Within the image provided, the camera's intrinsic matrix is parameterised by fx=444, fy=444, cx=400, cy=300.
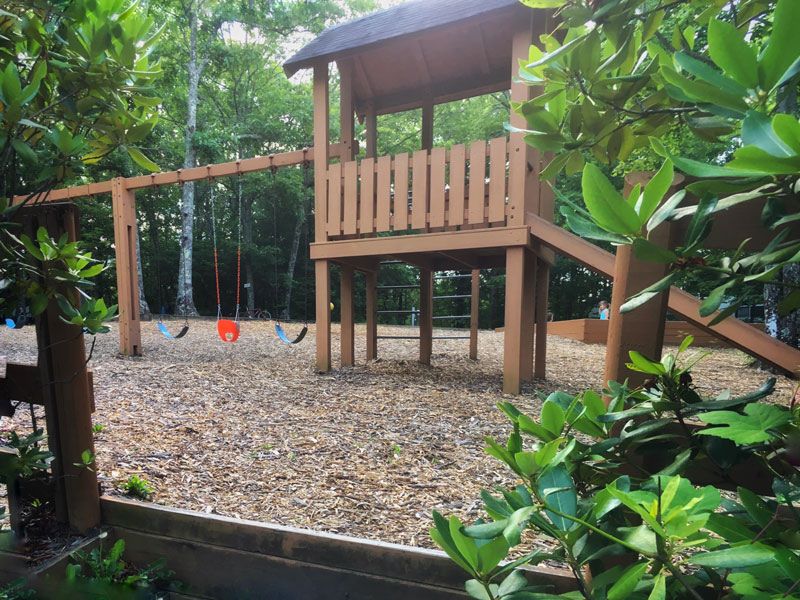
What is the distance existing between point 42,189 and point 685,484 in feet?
4.92

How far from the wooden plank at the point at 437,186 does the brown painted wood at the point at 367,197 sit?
0.67 meters

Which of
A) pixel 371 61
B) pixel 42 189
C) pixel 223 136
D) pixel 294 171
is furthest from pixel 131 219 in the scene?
pixel 294 171

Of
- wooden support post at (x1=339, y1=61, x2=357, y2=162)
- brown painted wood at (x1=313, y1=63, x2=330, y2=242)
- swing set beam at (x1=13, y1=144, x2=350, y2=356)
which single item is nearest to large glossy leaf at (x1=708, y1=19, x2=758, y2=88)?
brown painted wood at (x1=313, y1=63, x2=330, y2=242)

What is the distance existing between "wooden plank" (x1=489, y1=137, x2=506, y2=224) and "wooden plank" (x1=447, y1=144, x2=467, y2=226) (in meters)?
0.27

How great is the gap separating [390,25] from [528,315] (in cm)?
353

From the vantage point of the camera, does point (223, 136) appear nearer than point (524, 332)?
No

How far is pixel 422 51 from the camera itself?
5.44 m

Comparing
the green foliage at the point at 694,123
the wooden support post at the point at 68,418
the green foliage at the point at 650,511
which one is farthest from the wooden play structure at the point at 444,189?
the wooden support post at the point at 68,418

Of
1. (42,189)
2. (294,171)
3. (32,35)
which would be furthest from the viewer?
(294,171)

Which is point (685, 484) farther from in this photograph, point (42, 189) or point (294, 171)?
point (294, 171)

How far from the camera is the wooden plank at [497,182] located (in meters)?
4.17

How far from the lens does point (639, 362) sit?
631 millimetres

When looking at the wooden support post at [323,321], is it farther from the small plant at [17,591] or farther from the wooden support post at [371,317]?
the small plant at [17,591]

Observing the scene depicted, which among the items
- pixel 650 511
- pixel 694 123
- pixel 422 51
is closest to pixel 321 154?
pixel 422 51
